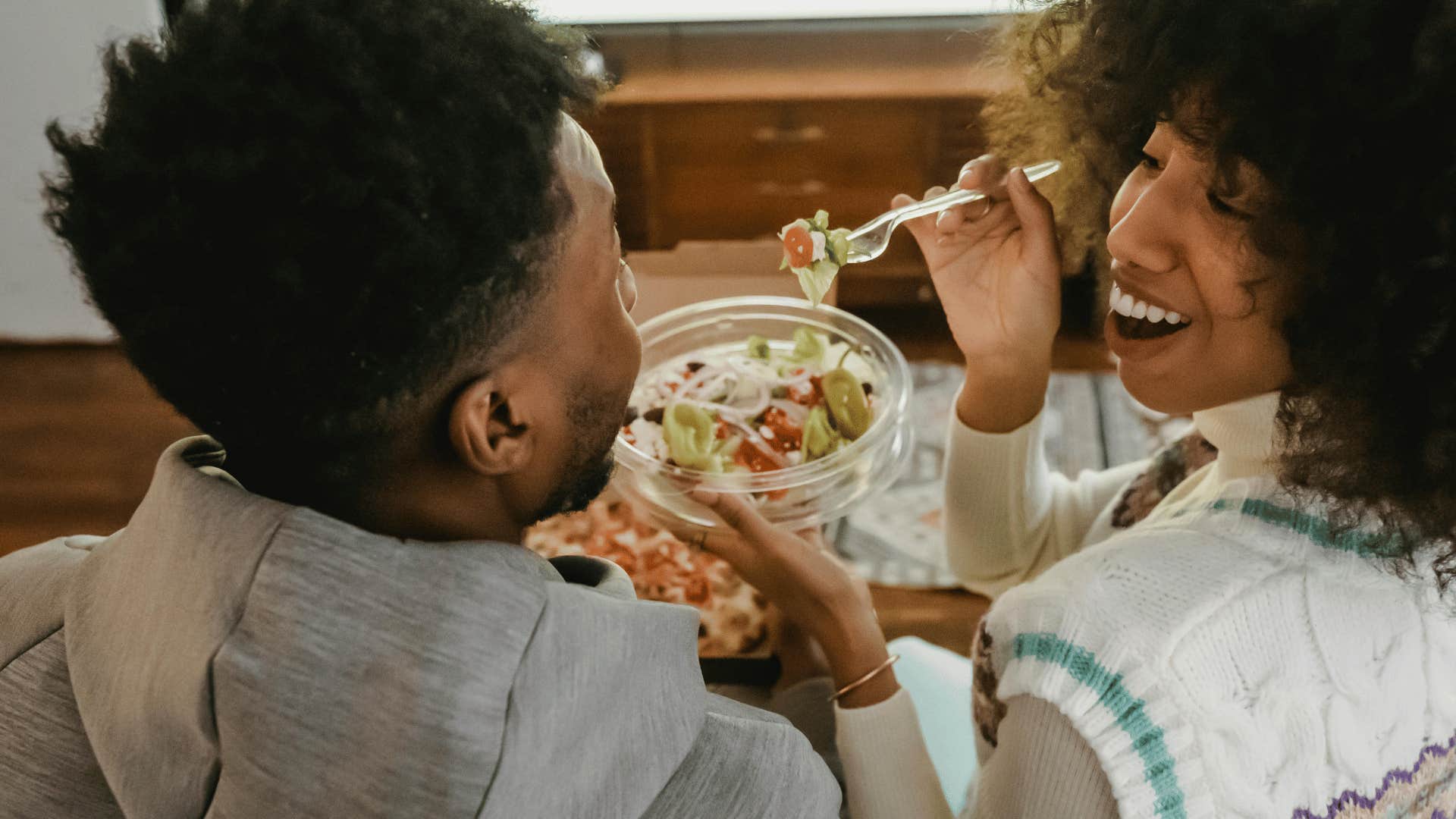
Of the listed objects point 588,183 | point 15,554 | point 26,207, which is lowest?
point 26,207

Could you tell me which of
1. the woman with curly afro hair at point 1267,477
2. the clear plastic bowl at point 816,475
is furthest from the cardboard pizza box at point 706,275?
the woman with curly afro hair at point 1267,477

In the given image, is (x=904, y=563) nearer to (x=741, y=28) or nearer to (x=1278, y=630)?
(x=1278, y=630)

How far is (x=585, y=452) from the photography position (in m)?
0.80

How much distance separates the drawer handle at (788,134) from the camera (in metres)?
2.94

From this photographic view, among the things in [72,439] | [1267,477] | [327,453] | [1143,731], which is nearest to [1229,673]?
[1143,731]

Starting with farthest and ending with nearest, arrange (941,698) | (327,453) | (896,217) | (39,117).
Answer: (39,117), (941,698), (896,217), (327,453)

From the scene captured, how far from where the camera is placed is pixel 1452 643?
2.85 ft

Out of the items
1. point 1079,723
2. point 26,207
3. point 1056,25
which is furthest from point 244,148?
point 26,207

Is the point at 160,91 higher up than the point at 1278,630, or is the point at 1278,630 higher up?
the point at 160,91

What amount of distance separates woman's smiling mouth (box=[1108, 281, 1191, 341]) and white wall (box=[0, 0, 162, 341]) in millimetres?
2586

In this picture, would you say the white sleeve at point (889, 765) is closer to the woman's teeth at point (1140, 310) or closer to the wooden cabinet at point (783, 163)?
the woman's teeth at point (1140, 310)

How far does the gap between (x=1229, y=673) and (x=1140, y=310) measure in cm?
35

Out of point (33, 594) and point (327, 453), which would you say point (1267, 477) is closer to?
point (327, 453)

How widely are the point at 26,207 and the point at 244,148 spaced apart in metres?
3.02
